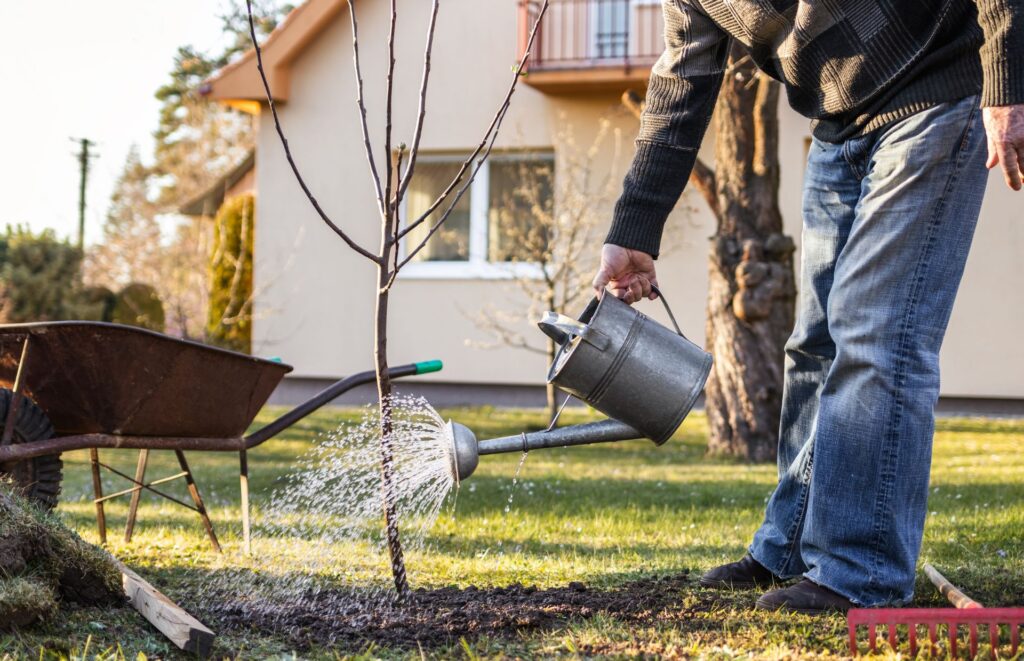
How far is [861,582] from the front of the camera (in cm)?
230

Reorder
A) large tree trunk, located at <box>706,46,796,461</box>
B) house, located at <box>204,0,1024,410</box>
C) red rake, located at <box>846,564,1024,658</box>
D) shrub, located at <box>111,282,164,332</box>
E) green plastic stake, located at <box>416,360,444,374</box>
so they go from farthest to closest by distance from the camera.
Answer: shrub, located at <box>111,282,164,332</box> < house, located at <box>204,0,1024,410</box> < large tree trunk, located at <box>706,46,796,461</box> < green plastic stake, located at <box>416,360,444,374</box> < red rake, located at <box>846,564,1024,658</box>

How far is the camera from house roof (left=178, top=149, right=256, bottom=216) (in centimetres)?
1592

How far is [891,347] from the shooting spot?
7.45ft

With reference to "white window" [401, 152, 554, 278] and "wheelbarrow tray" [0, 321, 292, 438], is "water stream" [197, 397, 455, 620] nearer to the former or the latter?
"wheelbarrow tray" [0, 321, 292, 438]

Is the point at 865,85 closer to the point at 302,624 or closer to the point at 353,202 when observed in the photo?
the point at 302,624

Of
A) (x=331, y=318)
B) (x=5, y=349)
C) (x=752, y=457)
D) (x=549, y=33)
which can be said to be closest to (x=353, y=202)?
(x=331, y=318)

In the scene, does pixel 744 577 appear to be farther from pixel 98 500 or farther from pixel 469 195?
pixel 469 195

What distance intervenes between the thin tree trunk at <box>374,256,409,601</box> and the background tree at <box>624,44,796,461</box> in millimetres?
4434

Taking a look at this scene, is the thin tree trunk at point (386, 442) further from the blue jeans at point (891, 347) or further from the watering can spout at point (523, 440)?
the blue jeans at point (891, 347)

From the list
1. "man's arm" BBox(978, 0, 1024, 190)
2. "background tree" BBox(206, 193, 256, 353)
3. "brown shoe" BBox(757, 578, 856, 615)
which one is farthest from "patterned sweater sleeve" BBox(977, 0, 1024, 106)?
"background tree" BBox(206, 193, 256, 353)

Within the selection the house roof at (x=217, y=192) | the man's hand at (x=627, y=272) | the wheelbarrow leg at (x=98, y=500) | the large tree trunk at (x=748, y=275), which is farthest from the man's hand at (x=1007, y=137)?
the house roof at (x=217, y=192)

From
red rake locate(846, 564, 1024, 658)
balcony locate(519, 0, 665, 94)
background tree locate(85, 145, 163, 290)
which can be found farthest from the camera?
background tree locate(85, 145, 163, 290)

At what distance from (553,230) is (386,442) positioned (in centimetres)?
765

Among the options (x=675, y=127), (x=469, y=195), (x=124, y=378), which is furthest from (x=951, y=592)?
(x=469, y=195)
